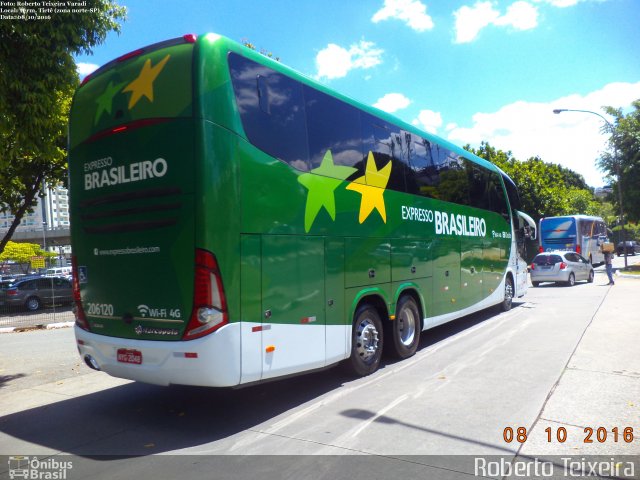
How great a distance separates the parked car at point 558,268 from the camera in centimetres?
2030

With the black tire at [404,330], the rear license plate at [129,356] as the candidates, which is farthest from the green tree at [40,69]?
the black tire at [404,330]

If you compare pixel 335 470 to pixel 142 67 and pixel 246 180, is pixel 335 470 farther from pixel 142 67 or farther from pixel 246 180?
pixel 142 67

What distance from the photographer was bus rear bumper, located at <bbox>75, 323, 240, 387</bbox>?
4527 millimetres

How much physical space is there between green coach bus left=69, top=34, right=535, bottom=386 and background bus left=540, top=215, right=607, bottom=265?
25914 mm

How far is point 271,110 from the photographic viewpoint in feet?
17.5

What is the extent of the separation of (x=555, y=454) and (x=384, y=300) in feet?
11.1

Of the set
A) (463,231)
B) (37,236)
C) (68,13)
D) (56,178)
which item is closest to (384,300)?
(463,231)

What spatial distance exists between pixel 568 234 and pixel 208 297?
95.8 feet

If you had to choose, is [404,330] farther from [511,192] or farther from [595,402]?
[511,192]

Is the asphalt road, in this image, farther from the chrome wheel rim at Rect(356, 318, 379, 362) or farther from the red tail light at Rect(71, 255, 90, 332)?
the red tail light at Rect(71, 255, 90, 332)

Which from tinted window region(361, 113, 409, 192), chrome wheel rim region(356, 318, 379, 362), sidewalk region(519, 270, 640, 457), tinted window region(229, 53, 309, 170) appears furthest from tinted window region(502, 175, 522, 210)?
tinted window region(229, 53, 309, 170)

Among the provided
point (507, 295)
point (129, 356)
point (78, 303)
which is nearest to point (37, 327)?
point (78, 303)

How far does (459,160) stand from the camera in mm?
10422

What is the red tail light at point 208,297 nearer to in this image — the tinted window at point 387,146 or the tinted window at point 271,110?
the tinted window at point 271,110
